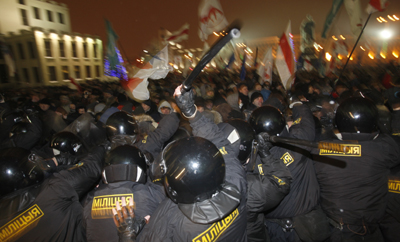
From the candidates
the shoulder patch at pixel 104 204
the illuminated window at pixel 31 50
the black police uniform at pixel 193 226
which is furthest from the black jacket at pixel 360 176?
the illuminated window at pixel 31 50

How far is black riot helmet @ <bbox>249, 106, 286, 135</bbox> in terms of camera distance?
121 inches

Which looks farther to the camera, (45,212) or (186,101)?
(45,212)

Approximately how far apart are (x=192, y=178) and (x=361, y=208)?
2169 mm

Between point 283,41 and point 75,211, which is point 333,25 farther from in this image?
point 75,211

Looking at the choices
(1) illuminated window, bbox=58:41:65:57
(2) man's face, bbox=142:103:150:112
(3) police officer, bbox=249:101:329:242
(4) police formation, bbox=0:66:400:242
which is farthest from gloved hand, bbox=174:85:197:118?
(1) illuminated window, bbox=58:41:65:57

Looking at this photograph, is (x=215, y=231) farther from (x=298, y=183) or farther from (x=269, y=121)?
(x=269, y=121)

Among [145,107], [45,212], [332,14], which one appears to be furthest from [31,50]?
[45,212]

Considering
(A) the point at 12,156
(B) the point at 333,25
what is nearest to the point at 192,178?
(A) the point at 12,156

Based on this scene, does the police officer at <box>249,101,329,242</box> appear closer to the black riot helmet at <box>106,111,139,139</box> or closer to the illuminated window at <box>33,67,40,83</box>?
the black riot helmet at <box>106,111,139,139</box>

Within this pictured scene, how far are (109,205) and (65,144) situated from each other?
8.11 feet

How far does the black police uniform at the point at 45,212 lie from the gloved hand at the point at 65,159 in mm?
1080

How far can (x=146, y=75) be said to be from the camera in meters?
5.39

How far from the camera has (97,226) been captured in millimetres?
2363

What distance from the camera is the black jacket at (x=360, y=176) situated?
2586mm
